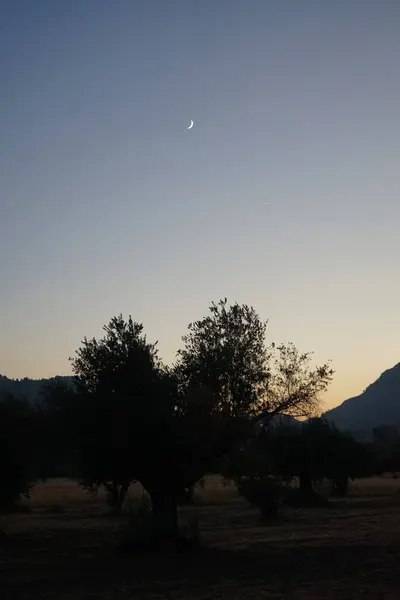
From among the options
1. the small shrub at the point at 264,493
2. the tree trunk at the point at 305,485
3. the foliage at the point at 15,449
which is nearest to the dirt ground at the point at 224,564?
the small shrub at the point at 264,493

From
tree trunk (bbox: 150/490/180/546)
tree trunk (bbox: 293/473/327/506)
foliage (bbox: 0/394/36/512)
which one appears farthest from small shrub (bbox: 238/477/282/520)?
tree trunk (bbox: 150/490/180/546)

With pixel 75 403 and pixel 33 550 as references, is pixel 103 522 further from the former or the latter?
pixel 75 403

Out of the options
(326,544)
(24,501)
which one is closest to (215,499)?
(24,501)

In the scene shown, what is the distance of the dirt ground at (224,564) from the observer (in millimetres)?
19172

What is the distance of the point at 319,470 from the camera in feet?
206

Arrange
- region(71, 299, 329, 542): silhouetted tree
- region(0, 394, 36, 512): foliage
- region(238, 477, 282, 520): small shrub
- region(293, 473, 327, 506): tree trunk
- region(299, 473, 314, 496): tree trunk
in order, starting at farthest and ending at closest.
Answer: region(299, 473, 314, 496): tree trunk, region(293, 473, 327, 506): tree trunk, region(238, 477, 282, 520): small shrub, region(0, 394, 36, 512): foliage, region(71, 299, 329, 542): silhouetted tree

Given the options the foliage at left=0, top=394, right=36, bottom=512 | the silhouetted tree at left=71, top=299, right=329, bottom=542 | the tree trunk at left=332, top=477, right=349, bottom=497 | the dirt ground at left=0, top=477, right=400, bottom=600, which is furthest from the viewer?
the tree trunk at left=332, top=477, right=349, bottom=497

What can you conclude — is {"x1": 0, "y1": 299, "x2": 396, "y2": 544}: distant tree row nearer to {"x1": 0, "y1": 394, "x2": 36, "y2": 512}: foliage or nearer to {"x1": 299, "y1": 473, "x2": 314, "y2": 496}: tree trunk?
{"x1": 0, "y1": 394, "x2": 36, "y2": 512}: foliage

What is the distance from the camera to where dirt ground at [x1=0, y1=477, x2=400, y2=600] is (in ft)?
62.9

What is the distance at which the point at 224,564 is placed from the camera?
23.8 metres

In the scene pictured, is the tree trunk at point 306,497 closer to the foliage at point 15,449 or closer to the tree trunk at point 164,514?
the foliage at point 15,449

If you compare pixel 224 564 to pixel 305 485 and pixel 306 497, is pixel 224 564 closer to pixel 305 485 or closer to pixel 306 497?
pixel 306 497

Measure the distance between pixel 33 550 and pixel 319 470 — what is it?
124 feet

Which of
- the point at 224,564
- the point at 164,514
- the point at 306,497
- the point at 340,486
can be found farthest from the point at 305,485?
the point at 224,564
